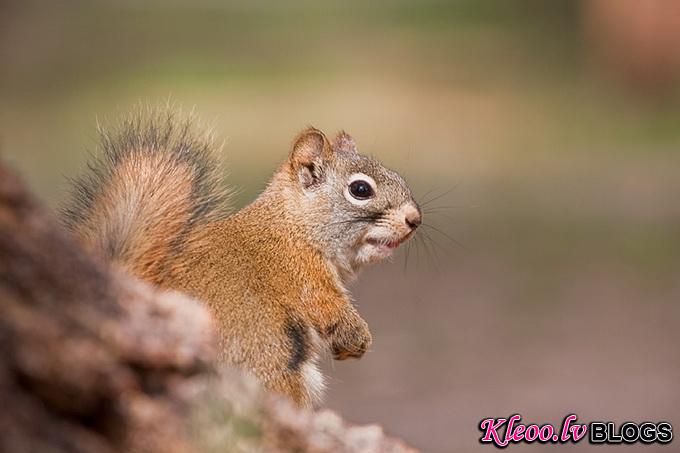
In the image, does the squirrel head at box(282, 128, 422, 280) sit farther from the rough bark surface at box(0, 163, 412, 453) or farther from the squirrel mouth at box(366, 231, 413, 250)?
the rough bark surface at box(0, 163, 412, 453)

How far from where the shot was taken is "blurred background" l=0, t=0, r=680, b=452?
6.43 metres

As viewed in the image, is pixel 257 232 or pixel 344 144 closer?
pixel 257 232

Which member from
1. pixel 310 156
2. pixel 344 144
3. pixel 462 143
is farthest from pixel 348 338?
pixel 462 143

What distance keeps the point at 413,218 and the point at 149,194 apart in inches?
27.5

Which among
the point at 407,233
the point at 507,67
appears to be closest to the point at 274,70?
the point at 507,67

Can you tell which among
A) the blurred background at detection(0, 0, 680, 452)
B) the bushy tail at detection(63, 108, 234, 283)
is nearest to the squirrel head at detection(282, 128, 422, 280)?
the bushy tail at detection(63, 108, 234, 283)

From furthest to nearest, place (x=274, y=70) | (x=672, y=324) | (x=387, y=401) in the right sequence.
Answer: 1. (x=274, y=70)
2. (x=672, y=324)
3. (x=387, y=401)

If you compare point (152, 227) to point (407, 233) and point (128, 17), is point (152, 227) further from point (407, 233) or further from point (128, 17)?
point (128, 17)

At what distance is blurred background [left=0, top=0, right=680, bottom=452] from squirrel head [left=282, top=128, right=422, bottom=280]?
1.33 ft

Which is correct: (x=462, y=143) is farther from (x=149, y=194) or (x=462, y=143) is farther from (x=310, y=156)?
(x=149, y=194)

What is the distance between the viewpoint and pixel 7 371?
5.03ft

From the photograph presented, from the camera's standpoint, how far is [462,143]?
475 inches

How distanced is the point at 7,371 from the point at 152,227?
139 cm

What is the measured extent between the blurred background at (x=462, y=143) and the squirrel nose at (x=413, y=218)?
494 mm
